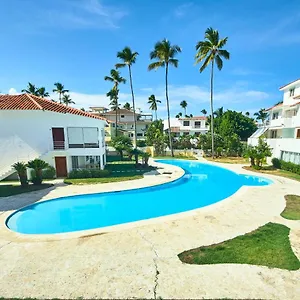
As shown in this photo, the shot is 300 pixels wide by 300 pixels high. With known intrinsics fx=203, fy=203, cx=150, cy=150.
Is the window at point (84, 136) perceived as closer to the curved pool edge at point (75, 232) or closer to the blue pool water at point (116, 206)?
the curved pool edge at point (75, 232)

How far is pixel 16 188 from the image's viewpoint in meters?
17.9

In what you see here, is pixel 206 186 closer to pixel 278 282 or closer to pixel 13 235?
pixel 278 282

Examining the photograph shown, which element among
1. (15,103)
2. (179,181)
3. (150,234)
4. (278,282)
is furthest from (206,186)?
(15,103)

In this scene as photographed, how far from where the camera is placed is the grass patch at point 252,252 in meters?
7.21

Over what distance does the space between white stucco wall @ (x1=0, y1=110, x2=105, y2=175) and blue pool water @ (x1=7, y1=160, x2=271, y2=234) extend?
783 cm

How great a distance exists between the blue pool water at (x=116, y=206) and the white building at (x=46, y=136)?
7.26 meters

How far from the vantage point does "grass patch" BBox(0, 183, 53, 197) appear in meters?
16.6

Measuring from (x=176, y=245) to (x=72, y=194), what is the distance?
423 inches

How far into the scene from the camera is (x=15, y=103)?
831 inches

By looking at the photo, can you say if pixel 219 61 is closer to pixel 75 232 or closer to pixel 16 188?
pixel 75 232

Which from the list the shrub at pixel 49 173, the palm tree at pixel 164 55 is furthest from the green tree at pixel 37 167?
the palm tree at pixel 164 55

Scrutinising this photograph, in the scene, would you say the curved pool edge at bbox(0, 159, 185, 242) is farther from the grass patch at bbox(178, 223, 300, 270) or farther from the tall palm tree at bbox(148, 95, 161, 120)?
the tall palm tree at bbox(148, 95, 161, 120)

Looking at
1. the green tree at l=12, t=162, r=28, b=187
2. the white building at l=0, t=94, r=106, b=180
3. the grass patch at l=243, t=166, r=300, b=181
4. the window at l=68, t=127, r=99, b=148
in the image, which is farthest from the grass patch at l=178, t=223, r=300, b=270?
the window at l=68, t=127, r=99, b=148

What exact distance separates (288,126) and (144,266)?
94.1 ft
